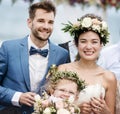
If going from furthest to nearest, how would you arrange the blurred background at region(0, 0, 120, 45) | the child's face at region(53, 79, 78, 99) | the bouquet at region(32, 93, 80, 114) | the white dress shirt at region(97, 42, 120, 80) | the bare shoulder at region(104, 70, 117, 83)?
the blurred background at region(0, 0, 120, 45) < the white dress shirt at region(97, 42, 120, 80) < the bare shoulder at region(104, 70, 117, 83) < the child's face at region(53, 79, 78, 99) < the bouquet at region(32, 93, 80, 114)

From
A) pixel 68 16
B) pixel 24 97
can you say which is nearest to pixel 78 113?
pixel 24 97

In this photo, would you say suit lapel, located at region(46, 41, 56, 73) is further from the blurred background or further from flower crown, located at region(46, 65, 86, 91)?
the blurred background

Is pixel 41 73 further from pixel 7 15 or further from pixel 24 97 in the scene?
pixel 7 15

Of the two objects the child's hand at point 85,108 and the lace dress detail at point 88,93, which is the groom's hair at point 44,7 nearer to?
the lace dress detail at point 88,93

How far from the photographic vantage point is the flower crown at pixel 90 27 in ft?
15.1

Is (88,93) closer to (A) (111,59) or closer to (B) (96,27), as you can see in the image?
(B) (96,27)

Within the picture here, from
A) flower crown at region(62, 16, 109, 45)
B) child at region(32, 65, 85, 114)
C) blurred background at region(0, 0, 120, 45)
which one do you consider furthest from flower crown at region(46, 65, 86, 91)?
blurred background at region(0, 0, 120, 45)

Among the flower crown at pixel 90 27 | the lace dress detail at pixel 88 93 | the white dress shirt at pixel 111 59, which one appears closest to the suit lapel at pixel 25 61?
the flower crown at pixel 90 27

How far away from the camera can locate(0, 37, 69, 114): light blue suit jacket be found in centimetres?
465

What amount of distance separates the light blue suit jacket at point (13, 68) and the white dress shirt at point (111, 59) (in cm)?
78

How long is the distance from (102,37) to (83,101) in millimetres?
622

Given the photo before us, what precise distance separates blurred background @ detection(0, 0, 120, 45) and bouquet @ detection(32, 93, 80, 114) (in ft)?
10.6

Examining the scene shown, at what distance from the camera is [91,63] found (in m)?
4.63

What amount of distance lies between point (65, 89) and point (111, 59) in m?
1.21
